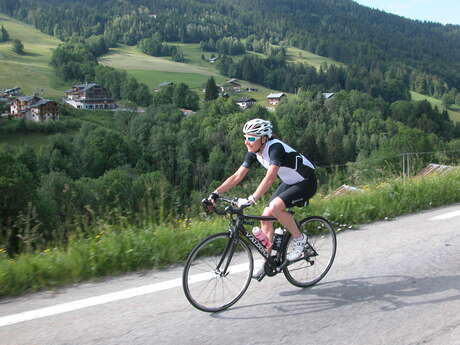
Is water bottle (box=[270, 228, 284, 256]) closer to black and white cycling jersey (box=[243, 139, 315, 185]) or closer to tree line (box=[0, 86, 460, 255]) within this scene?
black and white cycling jersey (box=[243, 139, 315, 185])

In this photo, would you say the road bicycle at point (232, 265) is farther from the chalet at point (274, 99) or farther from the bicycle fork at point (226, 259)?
the chalet at point (274, 99)

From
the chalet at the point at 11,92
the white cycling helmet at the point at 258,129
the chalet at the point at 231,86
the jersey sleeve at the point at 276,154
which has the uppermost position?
the white cycling helmet at the point at 258,129

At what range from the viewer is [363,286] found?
16.9ft

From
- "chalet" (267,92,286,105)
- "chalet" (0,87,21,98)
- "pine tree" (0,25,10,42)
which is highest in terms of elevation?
"pine tree" (0,25,10,42)

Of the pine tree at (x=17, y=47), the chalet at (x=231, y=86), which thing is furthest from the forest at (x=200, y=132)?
the chalet at (x=231, y=86)

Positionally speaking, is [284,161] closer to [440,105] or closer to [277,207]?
[277,207]

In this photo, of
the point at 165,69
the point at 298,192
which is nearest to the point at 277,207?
the point at 298,192

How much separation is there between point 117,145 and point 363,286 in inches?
2903

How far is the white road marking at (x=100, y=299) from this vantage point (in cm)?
431

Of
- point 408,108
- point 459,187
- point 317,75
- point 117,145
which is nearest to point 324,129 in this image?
point 408,108

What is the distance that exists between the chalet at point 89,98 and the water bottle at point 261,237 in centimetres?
12202

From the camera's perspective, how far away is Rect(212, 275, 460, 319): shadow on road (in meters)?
4.61

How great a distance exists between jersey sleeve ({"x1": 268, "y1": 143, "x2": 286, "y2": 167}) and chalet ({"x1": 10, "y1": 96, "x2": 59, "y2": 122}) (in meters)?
98.7

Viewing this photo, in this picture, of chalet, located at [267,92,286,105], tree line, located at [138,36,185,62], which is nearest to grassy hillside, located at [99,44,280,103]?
tree line, located at [138,36,185,62]
